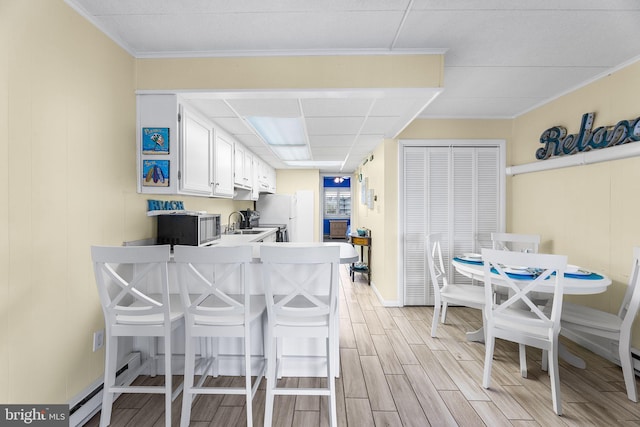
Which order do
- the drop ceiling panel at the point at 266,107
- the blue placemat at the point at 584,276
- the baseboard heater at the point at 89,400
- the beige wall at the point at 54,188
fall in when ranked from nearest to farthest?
the beige wall at the point at 54,188
the baseboard heater at the point at 89,400
the blue placemat at the point at 584,276
the drop ceiling panel at the point at 266,107

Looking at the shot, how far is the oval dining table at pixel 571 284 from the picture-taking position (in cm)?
203

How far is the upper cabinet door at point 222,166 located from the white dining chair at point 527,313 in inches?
109

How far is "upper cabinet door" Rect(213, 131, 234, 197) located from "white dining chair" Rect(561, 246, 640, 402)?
3.49 metres

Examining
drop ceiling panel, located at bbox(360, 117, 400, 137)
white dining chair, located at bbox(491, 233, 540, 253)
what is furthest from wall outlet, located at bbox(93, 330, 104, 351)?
white dining chair, located at bbox(491, 233, 540, 253)

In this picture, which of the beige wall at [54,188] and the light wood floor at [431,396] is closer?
the beige wall at [54,188]

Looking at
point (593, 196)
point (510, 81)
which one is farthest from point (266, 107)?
point (593, 196)

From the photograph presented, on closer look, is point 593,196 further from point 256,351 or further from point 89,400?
point 89,400

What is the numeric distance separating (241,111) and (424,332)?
9.88ft

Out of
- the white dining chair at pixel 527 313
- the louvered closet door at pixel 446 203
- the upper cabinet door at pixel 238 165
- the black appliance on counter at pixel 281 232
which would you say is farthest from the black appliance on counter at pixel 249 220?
the white dining chair at pixel 527 313

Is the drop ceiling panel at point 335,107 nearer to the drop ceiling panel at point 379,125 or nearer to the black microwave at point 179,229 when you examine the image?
the drop ceiling panel at point 379,125

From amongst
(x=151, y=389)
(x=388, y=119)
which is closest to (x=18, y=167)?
(x=151, y=389)

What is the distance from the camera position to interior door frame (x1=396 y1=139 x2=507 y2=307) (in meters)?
3.81

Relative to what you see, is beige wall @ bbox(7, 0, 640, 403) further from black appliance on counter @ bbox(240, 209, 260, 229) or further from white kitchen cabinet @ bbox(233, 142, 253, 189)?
black appliance on counter @ bbox(240, 209, 260, 229)

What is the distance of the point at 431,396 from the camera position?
2.02 m
